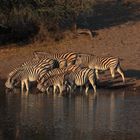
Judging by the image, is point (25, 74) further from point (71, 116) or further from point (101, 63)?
point (71, 116)

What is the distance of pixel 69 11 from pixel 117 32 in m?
2.82

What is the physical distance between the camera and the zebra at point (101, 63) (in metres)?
25.6

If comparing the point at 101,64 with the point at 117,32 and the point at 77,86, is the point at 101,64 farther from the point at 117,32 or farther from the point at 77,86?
the point at 117,32

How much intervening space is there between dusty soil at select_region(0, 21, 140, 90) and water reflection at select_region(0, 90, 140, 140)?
5027mm

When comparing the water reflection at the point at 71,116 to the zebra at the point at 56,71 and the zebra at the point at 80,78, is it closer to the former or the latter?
the zebra at the point at 80,78

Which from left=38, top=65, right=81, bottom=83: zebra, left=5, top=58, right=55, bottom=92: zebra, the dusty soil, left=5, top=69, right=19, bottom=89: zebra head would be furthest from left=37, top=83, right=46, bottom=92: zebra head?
the dusty soil

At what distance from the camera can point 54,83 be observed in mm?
23344

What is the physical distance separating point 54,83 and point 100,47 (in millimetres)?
8822

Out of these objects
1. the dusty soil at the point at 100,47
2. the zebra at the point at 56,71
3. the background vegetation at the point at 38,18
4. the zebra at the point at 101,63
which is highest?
the background vegetation at the point at 38,18

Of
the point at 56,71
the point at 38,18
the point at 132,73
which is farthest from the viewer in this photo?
the point at 38,18

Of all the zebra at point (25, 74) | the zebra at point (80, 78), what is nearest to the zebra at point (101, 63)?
the zebra at point (80, 78)

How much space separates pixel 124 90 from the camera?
2398 centimetres

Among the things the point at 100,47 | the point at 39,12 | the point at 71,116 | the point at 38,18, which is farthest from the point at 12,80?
the point at 39,12

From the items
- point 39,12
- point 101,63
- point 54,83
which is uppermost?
point 39,12
